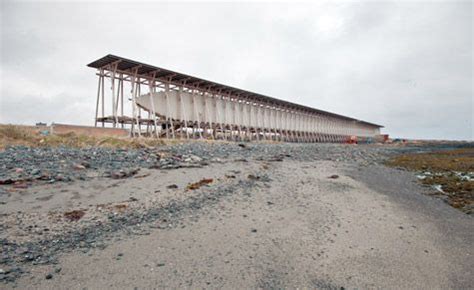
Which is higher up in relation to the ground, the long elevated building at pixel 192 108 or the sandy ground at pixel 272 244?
the long elevated building at pixel 192 108

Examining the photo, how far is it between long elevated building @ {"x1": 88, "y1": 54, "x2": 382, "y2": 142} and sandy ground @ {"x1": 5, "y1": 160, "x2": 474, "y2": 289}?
63.6 ft

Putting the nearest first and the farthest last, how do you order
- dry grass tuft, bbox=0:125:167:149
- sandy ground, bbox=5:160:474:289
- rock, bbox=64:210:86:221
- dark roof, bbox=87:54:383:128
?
sandy ground, bbox=5:160:474:289 < rock, bbox=64:210:86:221 < dry grass tuft, bbox=0:125:167:149 < dark roof, bbox=87:54:383:128

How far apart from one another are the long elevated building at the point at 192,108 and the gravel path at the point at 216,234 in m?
18.8

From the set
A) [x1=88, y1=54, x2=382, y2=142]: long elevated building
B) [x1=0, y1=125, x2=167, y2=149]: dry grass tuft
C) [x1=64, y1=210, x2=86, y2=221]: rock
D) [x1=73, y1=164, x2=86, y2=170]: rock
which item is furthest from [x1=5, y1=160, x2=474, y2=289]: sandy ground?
[x1=88, y1=54, x2=382, y2=142]: long elevated building

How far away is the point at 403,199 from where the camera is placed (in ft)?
23.6

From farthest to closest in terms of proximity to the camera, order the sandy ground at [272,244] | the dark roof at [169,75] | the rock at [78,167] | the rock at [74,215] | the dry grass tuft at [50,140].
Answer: the dark roof at [169,75] < the dry grass tuft at [50,140] < the rock at [78,167] < the rock at [74,215] < the sandy ground at [272,244]

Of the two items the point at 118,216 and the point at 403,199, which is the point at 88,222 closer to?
the point at 118,216

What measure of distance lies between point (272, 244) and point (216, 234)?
944 mm

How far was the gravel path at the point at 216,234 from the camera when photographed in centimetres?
302

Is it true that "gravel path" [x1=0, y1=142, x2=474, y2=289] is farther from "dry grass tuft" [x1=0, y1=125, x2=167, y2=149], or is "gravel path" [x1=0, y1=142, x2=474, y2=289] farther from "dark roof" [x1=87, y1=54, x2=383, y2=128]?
"dark roof" [x1=87, y1=54, x2=383, y2=128]

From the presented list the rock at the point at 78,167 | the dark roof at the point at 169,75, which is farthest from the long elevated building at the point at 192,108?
the rock at the point at 78,167

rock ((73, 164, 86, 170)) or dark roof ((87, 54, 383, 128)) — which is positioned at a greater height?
dark roof ((87, 54, 383, 128))

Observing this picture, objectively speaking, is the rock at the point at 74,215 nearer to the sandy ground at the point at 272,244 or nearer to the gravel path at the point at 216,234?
the gravel path at the point at 216,234

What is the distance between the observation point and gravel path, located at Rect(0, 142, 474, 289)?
9.90 feet
